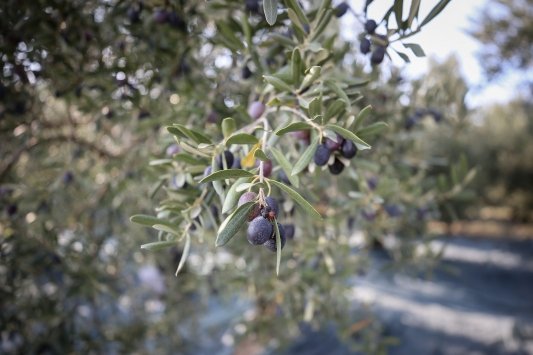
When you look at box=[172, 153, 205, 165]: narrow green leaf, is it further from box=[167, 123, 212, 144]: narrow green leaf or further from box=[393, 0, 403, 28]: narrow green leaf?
box=[393, 0, 403, 28]: narrow green leaf

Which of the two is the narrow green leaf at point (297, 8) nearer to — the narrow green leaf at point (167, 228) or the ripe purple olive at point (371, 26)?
the ripe purple olive at point (371, 26)

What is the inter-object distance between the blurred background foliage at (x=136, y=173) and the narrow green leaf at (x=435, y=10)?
39cm

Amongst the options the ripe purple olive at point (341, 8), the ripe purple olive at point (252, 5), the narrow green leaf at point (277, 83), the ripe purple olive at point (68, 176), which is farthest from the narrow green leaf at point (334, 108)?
the ripe purple olive at point (68, 176)

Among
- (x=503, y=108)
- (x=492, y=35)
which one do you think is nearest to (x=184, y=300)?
(x=492, y=35)

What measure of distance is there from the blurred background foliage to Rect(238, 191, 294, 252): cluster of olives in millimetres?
292

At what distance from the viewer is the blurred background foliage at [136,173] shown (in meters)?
1.56

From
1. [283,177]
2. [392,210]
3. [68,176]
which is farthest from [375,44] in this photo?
[68,176]

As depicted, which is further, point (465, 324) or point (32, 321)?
point (465, 324)

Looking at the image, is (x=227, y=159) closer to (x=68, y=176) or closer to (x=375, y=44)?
(x=375, y=44)

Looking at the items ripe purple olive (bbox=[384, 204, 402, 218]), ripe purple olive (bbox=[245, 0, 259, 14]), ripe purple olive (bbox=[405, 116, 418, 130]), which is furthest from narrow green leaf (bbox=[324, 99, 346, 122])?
ripe purple olive (bbox=[405, 116, 418, 130])

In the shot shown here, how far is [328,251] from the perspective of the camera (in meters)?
1.83

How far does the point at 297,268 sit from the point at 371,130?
51.7 inches

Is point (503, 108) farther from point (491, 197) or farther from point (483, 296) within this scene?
point (483, 296)

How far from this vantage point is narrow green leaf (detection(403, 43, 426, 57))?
42.3 inches
